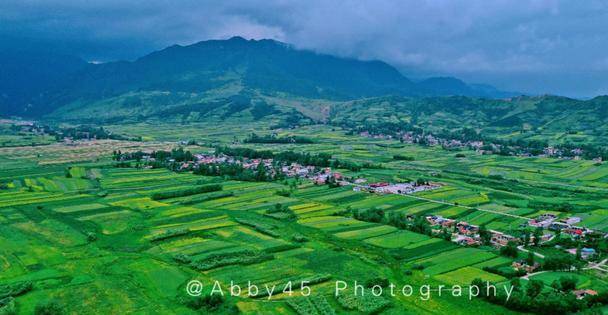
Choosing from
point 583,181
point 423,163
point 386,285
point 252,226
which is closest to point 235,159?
point 423,163

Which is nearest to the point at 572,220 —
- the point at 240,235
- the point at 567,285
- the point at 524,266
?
the point at 524,266

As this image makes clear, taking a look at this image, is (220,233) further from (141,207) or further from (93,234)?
(141,207)

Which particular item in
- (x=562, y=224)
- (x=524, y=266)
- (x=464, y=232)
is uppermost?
(x=562, y=224)

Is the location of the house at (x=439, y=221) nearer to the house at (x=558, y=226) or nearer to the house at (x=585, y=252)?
the house at (x=558, y=226)

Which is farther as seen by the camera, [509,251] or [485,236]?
[485,236]

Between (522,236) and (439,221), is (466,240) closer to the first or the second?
(522,236)

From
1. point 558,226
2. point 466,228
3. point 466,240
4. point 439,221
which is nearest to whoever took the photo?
point 466,240

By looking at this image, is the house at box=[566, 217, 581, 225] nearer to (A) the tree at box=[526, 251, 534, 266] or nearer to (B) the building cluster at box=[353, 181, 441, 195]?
(A) the tree at box=[526, 251, 534, 266]

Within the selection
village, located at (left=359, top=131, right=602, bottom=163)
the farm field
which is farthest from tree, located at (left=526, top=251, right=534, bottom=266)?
village, located at (left=359, top=131, right=602, bottom=163)
